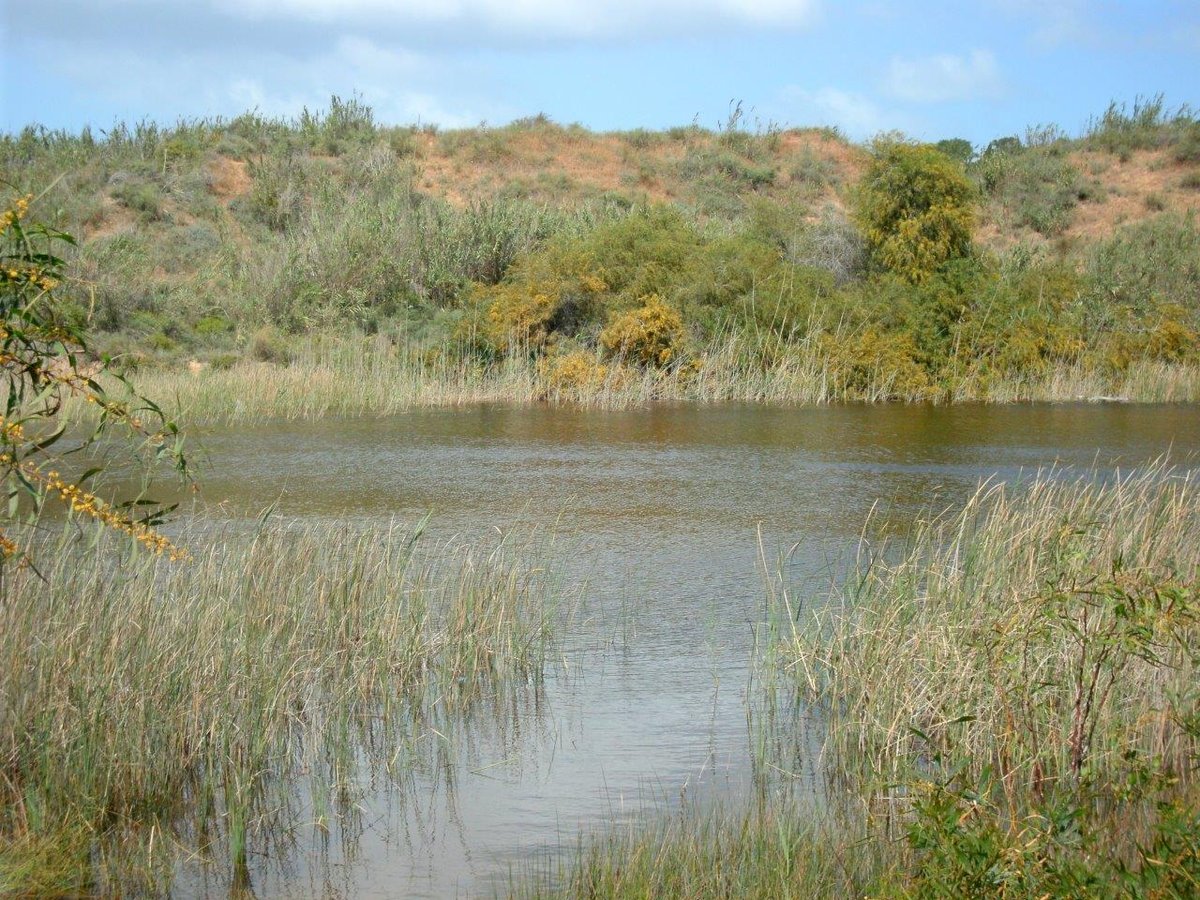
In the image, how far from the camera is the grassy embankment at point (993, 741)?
420 centimetres

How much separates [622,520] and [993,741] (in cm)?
671

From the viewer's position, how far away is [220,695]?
618cm

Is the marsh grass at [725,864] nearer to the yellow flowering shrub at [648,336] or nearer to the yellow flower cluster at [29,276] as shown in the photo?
the yellow flower cluster at [29,276]

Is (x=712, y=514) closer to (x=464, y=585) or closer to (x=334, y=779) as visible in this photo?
(x=464, y=585)

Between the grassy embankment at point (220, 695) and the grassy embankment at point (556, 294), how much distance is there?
13257mm

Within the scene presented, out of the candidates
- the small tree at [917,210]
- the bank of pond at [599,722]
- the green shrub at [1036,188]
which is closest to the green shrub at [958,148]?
the green shrub at [1036,188]

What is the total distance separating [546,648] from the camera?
8.27 m

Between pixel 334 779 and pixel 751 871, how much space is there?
7.36ft

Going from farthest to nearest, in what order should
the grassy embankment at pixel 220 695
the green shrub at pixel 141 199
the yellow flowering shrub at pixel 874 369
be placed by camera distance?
the green shrub at pixel 141 199 → the yellow flowering shrub at pixel 874 369 → the grassy embankment at pixel 220 695

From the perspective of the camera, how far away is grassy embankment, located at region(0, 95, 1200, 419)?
24719 mm

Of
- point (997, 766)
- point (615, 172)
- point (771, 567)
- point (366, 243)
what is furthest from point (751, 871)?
point (615, 172)

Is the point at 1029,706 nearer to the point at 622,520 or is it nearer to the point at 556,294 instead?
Result: the point at 622,520

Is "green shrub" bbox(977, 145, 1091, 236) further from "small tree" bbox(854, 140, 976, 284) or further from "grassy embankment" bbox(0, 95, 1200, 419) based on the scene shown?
"small tree" bbox(854, 140, 976, 284)

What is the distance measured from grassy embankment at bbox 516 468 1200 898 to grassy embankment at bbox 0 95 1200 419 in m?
14.9
